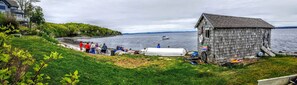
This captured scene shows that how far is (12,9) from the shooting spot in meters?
69.4

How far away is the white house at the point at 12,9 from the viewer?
6238 centimetres

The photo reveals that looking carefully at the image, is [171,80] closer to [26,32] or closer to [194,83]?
[194,83]

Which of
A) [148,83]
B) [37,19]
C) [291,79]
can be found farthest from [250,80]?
[37,19]

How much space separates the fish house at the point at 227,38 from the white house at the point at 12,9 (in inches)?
2048

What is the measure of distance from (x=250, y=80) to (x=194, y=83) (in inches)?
159

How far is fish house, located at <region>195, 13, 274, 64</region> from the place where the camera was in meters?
27.3

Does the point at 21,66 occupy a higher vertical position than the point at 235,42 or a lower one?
higher

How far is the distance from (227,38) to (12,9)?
65.4m

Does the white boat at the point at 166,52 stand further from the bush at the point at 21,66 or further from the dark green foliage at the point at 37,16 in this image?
the dark green foliage at the point at 37,16

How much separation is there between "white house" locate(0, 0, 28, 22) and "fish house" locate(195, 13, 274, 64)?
52.0 meters

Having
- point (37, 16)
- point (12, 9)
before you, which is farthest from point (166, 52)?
point (12, 9)

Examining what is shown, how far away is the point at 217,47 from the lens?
27312 mm

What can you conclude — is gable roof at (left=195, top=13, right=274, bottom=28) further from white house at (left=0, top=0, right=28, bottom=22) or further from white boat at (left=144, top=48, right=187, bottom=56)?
white house at (left=0, top=0, right=28, bottom=22)

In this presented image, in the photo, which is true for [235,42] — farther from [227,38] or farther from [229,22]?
[229,22]
